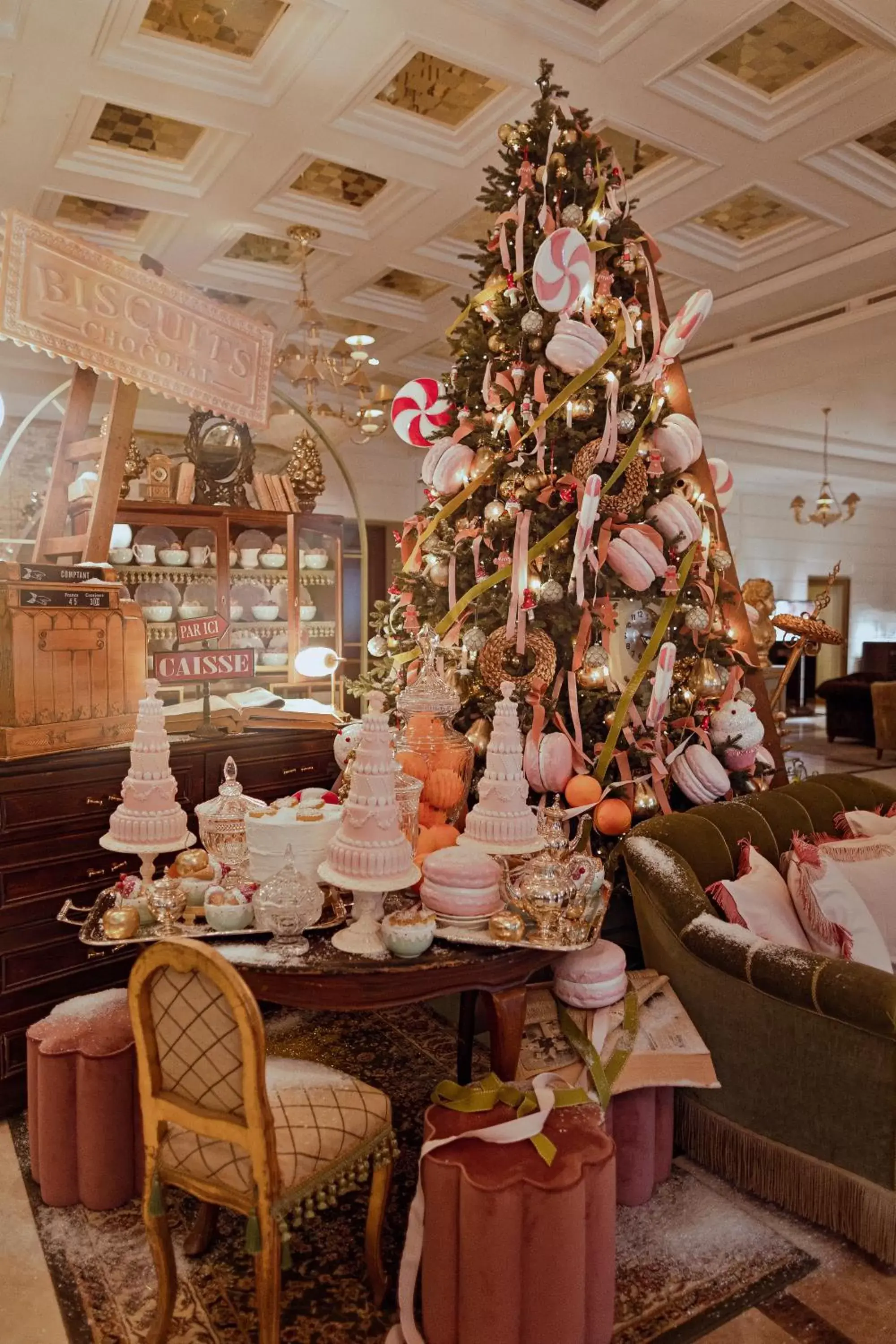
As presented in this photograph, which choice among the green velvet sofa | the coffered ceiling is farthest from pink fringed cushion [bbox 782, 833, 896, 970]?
the coffered ceiling

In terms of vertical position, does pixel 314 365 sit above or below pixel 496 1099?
above

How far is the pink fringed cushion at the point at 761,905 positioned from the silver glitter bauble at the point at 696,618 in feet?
3.34

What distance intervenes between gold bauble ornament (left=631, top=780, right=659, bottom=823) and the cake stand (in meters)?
1.37

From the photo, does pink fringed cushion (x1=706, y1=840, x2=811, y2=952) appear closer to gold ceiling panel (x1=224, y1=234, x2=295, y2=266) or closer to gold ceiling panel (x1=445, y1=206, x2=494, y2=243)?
gold ceiling panel (x1=445, y1=206, x2=494, y2=243)

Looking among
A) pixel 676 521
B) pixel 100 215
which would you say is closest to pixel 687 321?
pixel 676 521

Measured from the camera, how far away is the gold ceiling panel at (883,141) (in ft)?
13.7

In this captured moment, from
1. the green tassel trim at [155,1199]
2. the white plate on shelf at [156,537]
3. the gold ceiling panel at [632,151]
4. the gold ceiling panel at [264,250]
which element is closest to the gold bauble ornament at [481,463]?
the gold ceiling panel at [632,151]

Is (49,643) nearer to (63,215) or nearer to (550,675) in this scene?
(550,675)

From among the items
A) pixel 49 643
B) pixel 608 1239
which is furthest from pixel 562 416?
pixel 608 1239

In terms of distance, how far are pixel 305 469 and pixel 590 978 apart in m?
4.80

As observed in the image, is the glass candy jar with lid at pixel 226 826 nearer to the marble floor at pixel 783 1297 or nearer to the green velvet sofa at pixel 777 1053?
the marble floor at pixel 783 1297

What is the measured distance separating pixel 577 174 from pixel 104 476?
6.73 ft

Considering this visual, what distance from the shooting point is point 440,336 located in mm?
6922

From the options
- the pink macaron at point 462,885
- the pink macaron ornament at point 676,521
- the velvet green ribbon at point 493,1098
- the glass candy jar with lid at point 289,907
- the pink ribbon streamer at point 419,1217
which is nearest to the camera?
the pink ribbon streamer at point 419,1217
